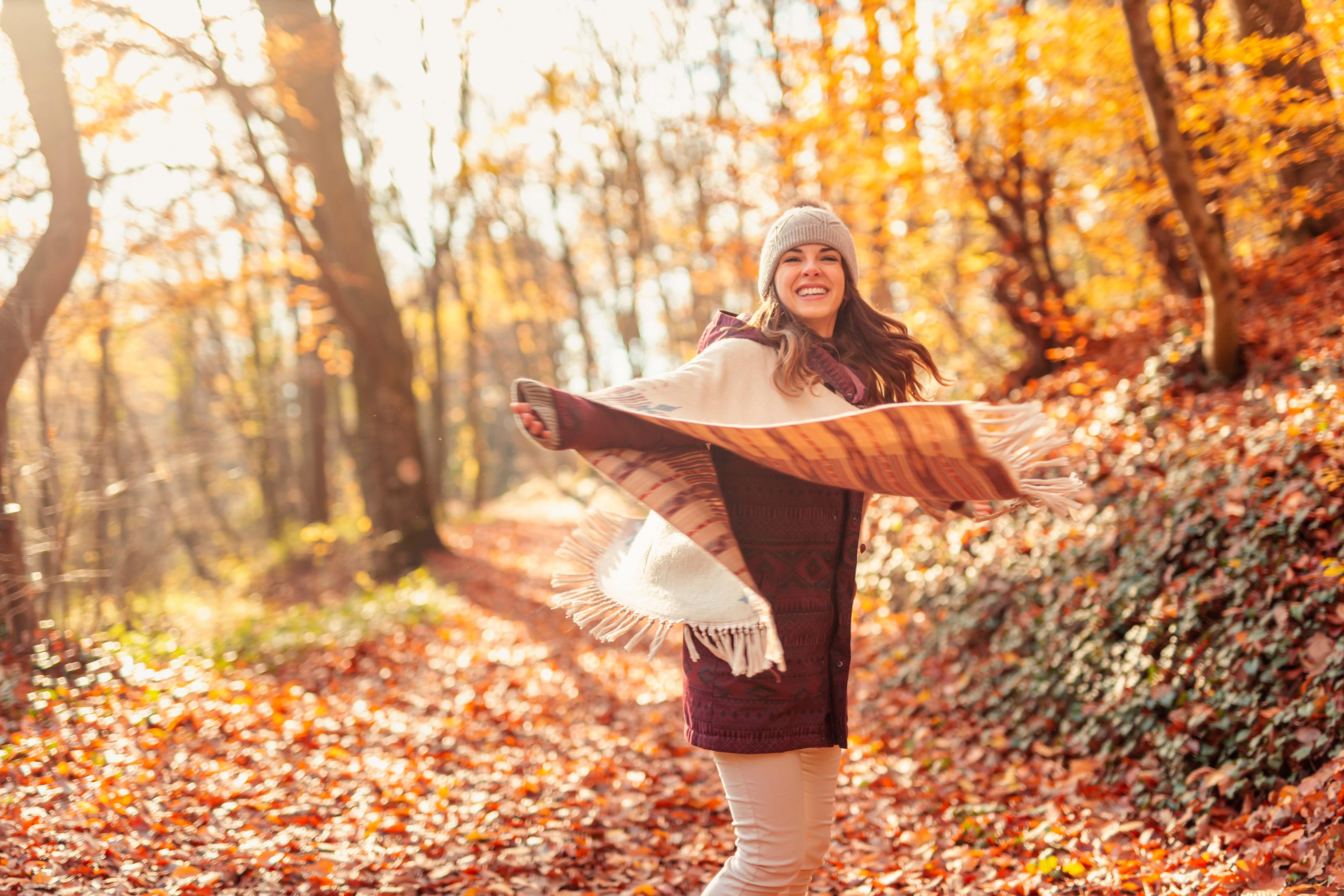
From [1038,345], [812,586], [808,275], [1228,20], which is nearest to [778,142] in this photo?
[1038,345]

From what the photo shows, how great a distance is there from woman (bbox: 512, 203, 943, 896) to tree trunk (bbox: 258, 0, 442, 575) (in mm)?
8675

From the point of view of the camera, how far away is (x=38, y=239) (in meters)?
5.26

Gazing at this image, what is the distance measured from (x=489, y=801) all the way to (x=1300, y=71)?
707 centimetres

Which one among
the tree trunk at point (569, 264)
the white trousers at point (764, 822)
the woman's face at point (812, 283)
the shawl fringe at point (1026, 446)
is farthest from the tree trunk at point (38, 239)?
the tree trunk at point (569, 264)

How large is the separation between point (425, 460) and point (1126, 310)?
8.78 metres

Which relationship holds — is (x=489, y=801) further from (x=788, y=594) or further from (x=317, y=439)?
(x=317, y=439)

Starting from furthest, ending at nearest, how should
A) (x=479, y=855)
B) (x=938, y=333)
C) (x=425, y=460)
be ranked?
(x=425, y=460) < (x=938, y=333) < (x=479, y=855)

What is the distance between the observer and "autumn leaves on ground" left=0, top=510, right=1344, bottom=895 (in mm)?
3393

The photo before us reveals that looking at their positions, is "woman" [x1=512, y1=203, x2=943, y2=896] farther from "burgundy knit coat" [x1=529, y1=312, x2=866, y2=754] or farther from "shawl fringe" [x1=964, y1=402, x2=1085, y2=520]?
"shawl fringe" [x1=964, y1=402, x2=1085, y2=520]

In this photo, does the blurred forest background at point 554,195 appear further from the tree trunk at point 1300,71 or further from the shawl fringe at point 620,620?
the shawl fringe at point 620,620

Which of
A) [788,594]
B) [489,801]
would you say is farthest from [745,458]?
[489,801]

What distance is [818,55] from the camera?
23.5 feet

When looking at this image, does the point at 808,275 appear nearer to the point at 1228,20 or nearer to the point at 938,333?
the point at 1228,20

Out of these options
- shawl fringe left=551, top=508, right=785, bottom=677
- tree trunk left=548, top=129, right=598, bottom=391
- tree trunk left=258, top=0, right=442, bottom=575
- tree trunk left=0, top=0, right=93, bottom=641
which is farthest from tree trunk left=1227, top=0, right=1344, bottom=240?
tree trunk left=548, top=129, right=598, bottom=391
